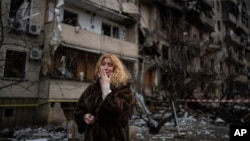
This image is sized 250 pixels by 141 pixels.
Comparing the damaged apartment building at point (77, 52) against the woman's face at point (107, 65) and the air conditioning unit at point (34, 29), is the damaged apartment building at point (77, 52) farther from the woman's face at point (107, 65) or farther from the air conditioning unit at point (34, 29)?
the woman's face at point (107, 65)

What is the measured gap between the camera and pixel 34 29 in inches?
502

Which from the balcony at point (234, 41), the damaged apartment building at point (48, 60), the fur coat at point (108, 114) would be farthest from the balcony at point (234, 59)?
the fur coat at point (108, 114)

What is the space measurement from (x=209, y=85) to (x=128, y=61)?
6.06m

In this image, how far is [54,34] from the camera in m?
12.7

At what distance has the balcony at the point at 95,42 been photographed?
1358 cm

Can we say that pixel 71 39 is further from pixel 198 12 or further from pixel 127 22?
pixel 198 12

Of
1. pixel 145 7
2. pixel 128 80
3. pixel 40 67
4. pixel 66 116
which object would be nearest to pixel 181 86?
pixel 66 116

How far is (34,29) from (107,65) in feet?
35.8

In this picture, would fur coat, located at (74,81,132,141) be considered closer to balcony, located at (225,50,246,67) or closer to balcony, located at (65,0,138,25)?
balcony, located at (65,0,138,25)

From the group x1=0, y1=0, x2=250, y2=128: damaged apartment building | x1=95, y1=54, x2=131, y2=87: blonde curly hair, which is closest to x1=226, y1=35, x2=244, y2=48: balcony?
x1=0, y1=0, x2=250, y2=128: damaged apartment building

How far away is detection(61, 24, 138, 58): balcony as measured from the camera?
13.6 m

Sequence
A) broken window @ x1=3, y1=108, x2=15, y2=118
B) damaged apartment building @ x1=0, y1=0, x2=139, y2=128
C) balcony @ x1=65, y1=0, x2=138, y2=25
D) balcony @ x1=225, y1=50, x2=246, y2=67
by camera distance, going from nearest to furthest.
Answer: broken window @ x1=3, y1=108, x2=15, y2=118 < damaged apartment building @ x1=0, y1=0, x2=139, y2=128 < balcony @ x1=65, y1=0, x2=138, y2=25 < balcony @ x1=225, y1=50, x2=246, y2=67

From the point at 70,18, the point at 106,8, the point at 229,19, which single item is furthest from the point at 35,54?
the point at 229,19

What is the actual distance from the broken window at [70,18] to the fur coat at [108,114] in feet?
42.1
